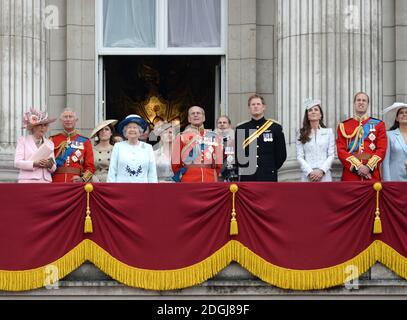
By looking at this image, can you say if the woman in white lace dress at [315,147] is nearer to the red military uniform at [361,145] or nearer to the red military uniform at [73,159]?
the red military uniform at [361,145]

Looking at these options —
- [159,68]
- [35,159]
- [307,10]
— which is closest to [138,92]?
[159,68]

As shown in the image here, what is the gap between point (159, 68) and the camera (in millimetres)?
28500

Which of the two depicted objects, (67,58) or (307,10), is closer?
(307,10)

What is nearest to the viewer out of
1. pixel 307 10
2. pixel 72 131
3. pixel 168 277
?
pixel 168 277

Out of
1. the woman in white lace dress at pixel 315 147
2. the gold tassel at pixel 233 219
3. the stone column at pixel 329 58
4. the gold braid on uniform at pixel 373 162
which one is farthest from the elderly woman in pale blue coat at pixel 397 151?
the gold tassel at pixel 233 219

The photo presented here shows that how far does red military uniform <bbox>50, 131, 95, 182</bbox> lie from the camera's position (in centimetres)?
2267

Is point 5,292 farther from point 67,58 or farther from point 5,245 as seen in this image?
point 67,58

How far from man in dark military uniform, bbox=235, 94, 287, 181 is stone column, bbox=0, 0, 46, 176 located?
4.69 metres

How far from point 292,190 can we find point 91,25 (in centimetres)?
715

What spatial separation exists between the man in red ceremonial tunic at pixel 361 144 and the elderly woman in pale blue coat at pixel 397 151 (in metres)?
0.27

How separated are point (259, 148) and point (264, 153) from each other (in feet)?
0.35

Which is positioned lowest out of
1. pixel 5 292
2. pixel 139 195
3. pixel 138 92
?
pixel 5 292

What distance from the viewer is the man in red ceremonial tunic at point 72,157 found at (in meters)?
22.7

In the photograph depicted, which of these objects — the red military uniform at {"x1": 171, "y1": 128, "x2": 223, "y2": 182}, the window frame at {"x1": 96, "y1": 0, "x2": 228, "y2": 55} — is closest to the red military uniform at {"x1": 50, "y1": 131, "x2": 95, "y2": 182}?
the red military uniform at {"x1": 171, "y1": 128, "x2": 223, "y2": 182}
